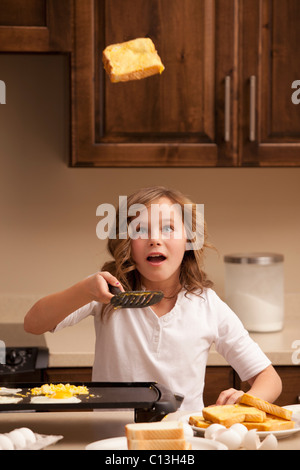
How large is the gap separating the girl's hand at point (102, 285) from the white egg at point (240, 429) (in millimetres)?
374

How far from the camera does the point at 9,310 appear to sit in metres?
2.67

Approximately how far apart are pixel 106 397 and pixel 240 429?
0.88ft

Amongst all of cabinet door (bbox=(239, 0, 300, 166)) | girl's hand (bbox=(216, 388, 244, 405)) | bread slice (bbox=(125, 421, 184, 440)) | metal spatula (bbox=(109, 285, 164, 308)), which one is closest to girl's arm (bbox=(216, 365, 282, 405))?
girl's hand (bbox=(216, 388, 244, 405))

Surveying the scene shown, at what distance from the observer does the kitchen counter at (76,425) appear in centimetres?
113

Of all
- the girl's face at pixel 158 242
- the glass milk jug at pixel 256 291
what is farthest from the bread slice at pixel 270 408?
the glass milk jug at pixel 256 291

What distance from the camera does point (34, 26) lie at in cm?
229

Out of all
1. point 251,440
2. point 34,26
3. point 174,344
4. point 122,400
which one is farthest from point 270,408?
point 34,26

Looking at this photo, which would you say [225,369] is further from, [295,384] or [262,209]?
[262,209]

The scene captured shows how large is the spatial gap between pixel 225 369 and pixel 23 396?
3.51 ft

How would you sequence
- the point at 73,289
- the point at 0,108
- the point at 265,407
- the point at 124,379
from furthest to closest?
the point at 0,108
the point at 124,379
the point at 73,289
the point at 265,407

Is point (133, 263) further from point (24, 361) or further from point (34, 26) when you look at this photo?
point (34, 26)

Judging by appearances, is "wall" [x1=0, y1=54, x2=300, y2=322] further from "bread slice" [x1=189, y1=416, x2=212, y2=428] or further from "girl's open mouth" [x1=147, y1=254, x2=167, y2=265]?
"bread slice" [x1=189, y1=416, x2=212, y2=428]

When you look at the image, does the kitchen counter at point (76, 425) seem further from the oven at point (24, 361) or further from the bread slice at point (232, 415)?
the oven at point (24, 361)

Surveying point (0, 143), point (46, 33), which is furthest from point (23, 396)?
point (0, 143)
